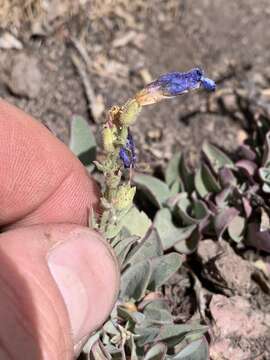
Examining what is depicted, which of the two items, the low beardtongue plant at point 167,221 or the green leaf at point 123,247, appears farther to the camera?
the green leaf at point 123,247

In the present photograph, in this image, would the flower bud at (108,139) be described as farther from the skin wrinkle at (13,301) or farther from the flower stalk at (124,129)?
the skin wrinkle at (13,301)

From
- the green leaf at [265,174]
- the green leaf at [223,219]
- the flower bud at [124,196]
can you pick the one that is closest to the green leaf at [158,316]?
the green leaf at [223,219]

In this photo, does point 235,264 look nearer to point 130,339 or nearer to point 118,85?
point 130,339

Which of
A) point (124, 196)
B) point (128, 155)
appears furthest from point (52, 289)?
point (128, 155)

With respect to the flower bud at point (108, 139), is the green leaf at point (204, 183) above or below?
below

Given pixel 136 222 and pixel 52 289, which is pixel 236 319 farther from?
pixel 52 289

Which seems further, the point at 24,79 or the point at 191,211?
the point at 24,79

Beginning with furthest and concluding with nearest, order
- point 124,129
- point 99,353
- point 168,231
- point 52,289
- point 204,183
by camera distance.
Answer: point 204,183, point 168,231, point 99,353, point 52,289, point 124,129
